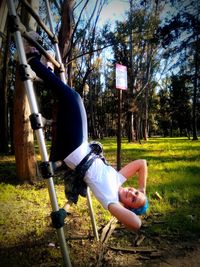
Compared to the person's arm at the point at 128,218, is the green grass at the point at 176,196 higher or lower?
lower

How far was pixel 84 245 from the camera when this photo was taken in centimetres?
482

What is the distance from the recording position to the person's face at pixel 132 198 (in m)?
3.65

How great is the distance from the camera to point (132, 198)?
3652mm

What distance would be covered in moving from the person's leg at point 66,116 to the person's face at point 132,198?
0.78m

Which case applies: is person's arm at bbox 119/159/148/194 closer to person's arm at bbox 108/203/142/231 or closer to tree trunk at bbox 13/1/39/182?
person's arm at bbox 108/203/142/231

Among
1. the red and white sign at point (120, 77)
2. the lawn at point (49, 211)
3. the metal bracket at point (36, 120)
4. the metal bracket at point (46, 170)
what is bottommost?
the lawn at point (49, 211)

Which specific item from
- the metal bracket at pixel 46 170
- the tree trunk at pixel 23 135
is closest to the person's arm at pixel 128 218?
the metal bracket at pixel 46 170

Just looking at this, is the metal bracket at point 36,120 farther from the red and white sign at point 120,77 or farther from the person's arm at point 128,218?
the red and white sign at point 120,77

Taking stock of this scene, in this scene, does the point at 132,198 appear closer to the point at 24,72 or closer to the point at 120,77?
the point at 24,72

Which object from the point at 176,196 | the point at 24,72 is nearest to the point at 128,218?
the point at 24,72

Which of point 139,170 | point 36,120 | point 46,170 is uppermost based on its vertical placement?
point 36,120

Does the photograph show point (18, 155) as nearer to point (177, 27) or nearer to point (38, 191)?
point (38, 191)

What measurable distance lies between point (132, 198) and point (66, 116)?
1.20 meters

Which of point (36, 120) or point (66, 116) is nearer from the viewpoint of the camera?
point (36, 120)
